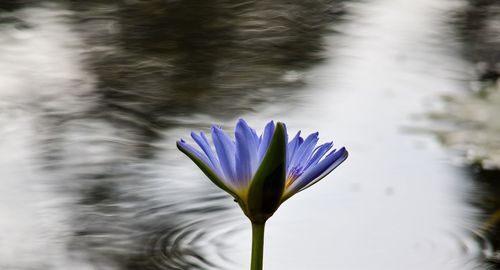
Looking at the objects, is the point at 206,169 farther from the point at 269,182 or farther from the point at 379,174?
the point at 379,174

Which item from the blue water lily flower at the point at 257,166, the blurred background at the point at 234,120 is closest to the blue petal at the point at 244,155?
the blue water lily flower at the point at 257,166

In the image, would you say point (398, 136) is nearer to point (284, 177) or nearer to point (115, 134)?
point (115, 134)

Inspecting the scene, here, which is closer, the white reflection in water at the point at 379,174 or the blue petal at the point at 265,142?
the blue petal at the point at 265,142

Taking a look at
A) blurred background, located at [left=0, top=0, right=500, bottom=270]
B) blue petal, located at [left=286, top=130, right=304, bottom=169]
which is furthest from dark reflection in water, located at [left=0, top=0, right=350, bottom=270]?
blue petal, located at [left=286, top=130, right=304, bottom=169]

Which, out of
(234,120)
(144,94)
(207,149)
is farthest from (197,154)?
(144,94)

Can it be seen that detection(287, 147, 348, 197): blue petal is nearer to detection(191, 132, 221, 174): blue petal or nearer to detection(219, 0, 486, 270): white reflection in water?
detection(191, 132, 221, 174): blue petal

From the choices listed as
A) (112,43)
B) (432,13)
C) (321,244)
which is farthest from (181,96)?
(432,13)

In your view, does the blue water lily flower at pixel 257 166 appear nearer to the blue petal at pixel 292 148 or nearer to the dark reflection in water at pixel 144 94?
the blue petal at pixel 292 148
